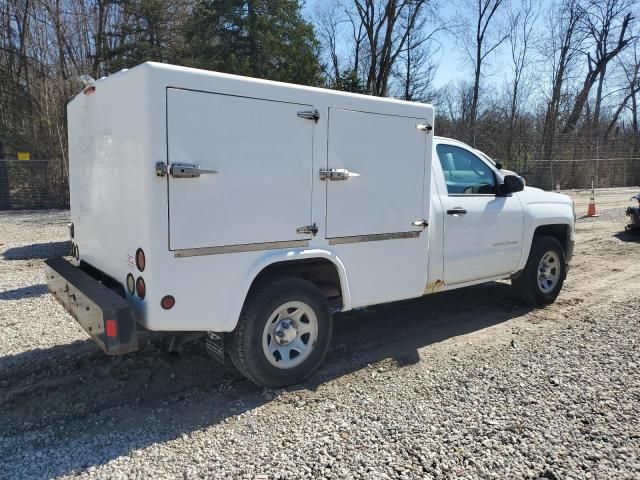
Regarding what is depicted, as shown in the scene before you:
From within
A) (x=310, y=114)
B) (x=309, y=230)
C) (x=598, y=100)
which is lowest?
(x=309, y=230)

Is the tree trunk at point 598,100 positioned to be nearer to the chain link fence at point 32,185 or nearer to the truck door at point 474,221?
the chain link fence at point 32,185

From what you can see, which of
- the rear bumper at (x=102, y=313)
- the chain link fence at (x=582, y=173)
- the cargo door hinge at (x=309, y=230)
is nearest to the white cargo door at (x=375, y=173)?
the cargo door hinge at (x=309, y=230)

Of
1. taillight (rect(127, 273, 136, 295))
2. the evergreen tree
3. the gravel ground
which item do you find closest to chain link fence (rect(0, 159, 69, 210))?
the evergreen tree

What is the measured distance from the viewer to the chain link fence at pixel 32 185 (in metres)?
18.0

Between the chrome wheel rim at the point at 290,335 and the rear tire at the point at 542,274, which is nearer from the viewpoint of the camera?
the chrome wheel rim at the point at 290,335

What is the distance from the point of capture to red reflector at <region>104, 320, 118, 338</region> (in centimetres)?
337

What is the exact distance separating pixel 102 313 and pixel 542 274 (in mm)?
5326

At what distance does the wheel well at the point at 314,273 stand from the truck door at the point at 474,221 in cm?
134

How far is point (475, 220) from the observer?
544cm

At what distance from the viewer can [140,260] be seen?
11.6ft

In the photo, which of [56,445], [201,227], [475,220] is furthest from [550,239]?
[56,445]

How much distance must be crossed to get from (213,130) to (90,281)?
5.57 ft

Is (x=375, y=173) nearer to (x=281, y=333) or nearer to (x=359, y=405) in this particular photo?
(x=281, y=333)

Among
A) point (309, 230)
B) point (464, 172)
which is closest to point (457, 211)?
point (464, 172)
